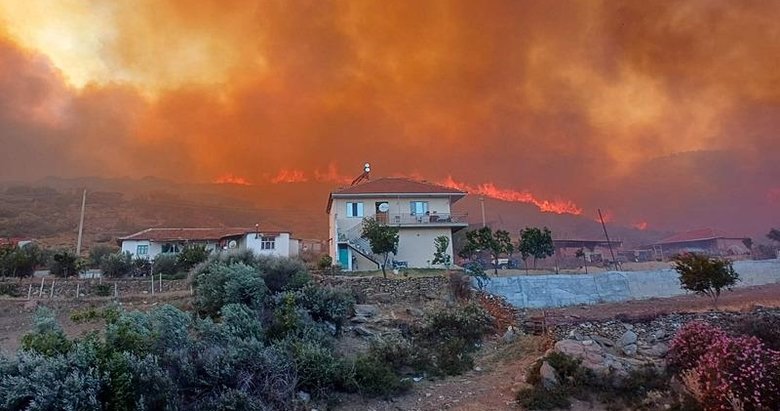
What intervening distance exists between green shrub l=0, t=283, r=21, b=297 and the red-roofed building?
56058mm

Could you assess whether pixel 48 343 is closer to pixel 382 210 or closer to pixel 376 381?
pixel 376 381

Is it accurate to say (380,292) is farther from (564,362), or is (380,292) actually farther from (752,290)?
(752,290)

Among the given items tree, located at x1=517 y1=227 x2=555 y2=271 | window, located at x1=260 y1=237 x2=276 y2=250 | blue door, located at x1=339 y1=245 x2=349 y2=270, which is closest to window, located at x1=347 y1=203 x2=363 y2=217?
blue door, located at x1=339 y1=245 x2=349 y2=270

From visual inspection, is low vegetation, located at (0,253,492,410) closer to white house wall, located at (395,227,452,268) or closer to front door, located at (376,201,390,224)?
white house wall, located at (395,227,452,268)

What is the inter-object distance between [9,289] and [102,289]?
15.1 feet

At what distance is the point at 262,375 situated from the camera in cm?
930

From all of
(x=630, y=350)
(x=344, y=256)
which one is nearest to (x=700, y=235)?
(x=344, y=256)

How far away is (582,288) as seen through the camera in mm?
24891

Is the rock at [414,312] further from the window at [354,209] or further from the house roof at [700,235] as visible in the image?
the house roof at [700,235]

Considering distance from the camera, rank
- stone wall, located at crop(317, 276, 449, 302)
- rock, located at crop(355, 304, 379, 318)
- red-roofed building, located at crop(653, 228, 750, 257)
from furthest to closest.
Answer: red-roofed building, located at crop(653, 228, 750, 257) < stone wall, located at crop(317, 276, 449, 302) < rock, located at crop(355, 304, 379, 318)

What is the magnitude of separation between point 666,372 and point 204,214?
91.7m

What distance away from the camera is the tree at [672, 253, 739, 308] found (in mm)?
20469

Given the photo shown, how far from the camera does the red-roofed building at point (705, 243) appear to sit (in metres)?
52.3

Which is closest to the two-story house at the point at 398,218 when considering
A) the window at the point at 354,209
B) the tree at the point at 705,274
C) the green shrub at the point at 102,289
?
the window at the point at 354,209
